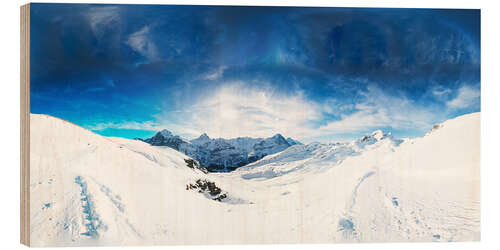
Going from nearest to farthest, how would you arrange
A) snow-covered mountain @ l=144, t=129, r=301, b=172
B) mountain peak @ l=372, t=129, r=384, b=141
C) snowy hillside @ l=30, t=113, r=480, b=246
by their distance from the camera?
1. snowy hillside @ l=30, t=113, r=480, b=246
2. snow-covered mountain @ l=144, t=129, r=301, b=172
3. mountain peak @ l=372, t=129, r=384, b=141

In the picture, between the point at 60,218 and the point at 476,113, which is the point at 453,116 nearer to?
the point at 476,113

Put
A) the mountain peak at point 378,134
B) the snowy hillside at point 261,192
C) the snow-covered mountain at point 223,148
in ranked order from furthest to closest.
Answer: the mountain peak at point 378,134
the snow-covered mountain at point 223,148
the snowy hillside at point 261,192

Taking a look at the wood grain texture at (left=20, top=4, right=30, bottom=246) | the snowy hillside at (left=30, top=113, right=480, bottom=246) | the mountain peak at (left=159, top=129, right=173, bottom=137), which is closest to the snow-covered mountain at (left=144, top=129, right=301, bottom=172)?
the mountain peak at (left=159, top=129, right=173, bottom=137)

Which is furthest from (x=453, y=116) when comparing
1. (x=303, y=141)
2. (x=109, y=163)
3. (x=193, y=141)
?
(x=109, y=163)

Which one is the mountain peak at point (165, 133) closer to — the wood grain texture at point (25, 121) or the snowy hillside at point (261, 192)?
the snowy hillside at point (261, 192)

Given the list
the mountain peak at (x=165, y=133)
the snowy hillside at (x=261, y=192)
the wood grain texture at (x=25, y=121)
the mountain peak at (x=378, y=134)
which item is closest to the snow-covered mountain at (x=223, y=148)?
the mountain peak at (x=165, y=133)

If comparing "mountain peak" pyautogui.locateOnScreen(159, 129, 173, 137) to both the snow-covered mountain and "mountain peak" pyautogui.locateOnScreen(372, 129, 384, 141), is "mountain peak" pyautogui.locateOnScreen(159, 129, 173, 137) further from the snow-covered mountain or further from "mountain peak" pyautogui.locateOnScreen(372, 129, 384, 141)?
"mountain peak" pyautogui.locateOnScreen(372, 129, 384, 141)
